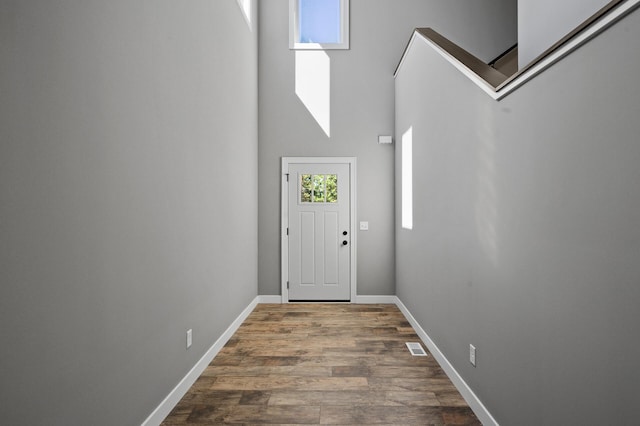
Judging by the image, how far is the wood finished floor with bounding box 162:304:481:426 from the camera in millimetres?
2197

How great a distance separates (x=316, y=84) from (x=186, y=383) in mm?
4066

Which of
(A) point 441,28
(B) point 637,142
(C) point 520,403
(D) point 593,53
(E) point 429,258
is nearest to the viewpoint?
(B) point 637,142

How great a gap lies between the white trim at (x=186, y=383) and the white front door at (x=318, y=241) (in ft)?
4.72

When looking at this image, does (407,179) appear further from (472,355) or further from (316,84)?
(472,355)

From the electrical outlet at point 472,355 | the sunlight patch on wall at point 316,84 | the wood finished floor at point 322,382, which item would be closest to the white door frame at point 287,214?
the sunlight patch on wall at point 316,84

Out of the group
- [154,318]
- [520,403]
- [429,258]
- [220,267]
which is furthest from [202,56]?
[520,403]

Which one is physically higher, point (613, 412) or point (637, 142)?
point (637, 142)

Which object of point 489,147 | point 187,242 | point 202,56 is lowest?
point 187,242

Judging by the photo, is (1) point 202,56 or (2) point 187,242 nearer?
(2) point 187,242

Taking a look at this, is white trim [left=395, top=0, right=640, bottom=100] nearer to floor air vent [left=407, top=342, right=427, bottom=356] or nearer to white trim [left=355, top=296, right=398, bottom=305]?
floor air vent [left=407, top=342, right=427, bottom=356]

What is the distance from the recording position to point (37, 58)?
4.08 ft

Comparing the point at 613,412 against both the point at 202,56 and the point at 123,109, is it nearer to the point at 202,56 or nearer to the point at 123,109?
the point at 123,109

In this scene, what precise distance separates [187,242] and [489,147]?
205 centimetres

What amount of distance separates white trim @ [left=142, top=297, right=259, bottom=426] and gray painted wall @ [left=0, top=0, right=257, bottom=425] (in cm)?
7
